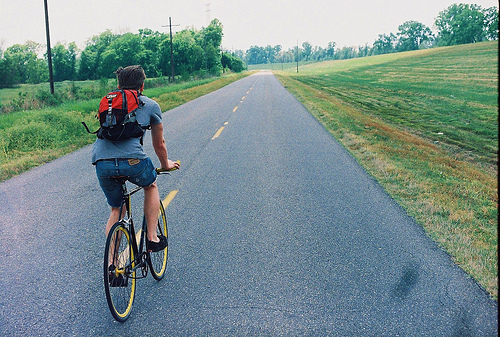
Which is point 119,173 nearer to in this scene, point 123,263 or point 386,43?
point 123,263

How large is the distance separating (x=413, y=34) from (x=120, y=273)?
164 m

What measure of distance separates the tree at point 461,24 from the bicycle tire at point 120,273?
121518 millimetres

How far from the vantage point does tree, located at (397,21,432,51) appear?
144125 mm

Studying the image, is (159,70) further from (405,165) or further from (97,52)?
(405,165)

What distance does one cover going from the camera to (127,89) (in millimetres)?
3033

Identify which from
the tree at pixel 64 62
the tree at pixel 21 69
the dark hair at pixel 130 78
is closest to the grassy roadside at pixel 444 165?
the dark hair at pixel 130 78

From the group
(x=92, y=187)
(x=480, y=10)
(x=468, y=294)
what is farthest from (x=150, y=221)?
(x=480, y=10)

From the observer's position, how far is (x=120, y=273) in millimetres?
2988

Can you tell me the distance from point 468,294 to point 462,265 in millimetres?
630

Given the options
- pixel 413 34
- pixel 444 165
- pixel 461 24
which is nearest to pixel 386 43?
pixel 413 34

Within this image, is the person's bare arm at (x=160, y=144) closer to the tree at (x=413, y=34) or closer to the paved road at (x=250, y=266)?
the paved road at (x=250, y=266)

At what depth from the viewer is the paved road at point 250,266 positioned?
3020mm

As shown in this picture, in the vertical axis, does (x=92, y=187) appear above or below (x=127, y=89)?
below

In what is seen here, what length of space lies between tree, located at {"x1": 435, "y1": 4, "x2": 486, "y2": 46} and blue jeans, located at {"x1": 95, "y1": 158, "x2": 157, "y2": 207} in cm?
12128
